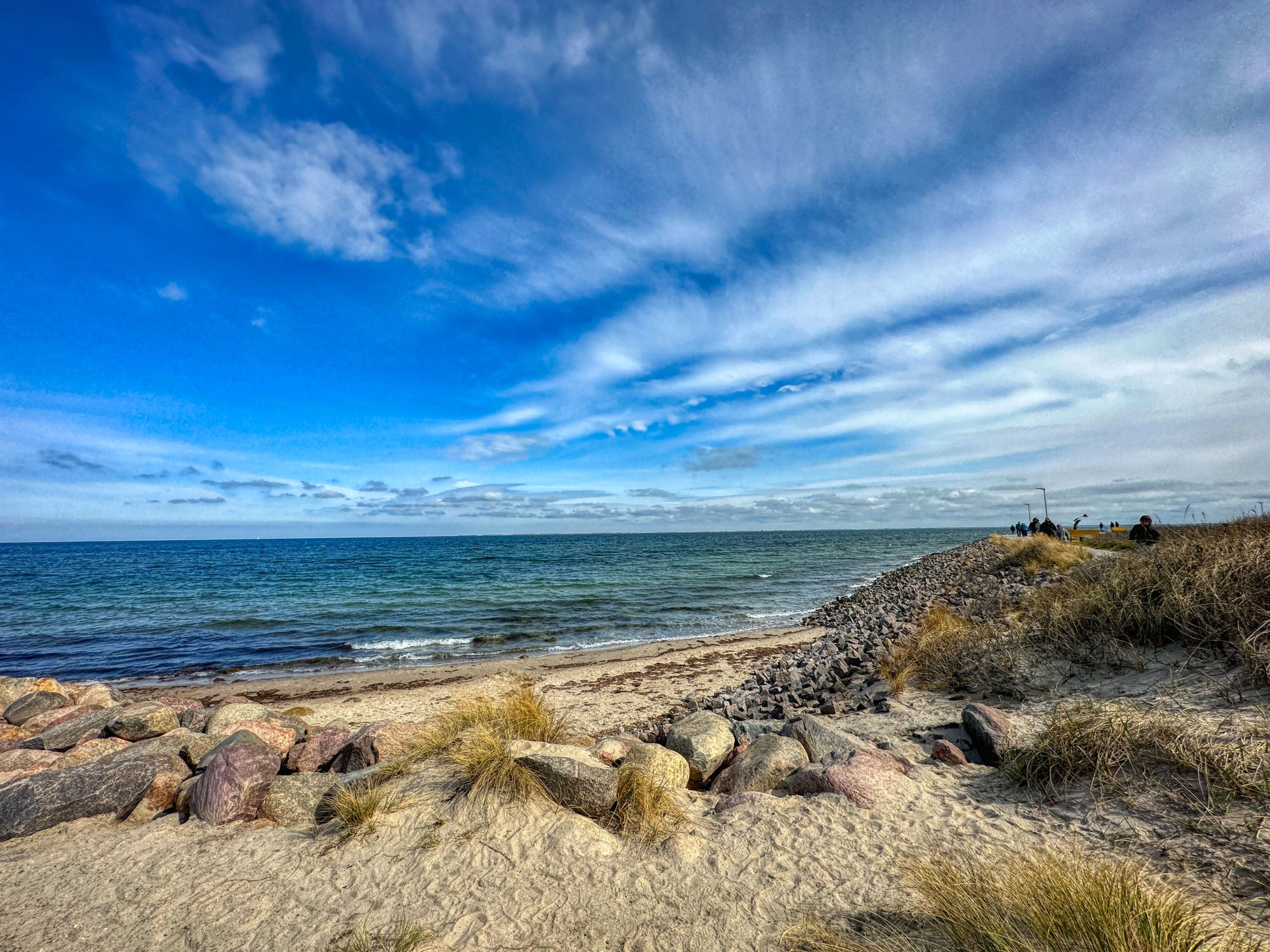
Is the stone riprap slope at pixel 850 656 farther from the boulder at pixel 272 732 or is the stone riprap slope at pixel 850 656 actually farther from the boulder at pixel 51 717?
the boulder at pixel 51 717

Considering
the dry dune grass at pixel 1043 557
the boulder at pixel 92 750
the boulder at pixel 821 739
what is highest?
the dry dune grass at pixel 1043 557

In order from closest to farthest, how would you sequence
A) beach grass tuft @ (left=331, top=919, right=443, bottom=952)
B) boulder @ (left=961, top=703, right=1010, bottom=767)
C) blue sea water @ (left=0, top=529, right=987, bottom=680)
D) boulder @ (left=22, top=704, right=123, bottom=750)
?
beach grass tuft @ (left=331, top=919, right=443, bottom=952)
boulder @ (left=961, top=703, right=1010, bottom=767)
boulder @ (left=22, top=704, right=123, bottom=750)
blue sea water @ (left=0, top=529, right=987, bottom=680)

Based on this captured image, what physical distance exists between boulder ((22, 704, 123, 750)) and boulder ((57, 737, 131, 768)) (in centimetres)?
20

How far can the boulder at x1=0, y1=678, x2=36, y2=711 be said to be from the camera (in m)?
11.3

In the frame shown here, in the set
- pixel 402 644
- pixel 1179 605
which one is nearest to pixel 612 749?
pixel 1179 605

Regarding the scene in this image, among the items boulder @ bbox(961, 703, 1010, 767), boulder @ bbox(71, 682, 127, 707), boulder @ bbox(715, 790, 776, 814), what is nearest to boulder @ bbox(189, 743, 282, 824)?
boulder @ bbox(715, 790, 776, 814)

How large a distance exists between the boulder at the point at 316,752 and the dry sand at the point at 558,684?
362cm

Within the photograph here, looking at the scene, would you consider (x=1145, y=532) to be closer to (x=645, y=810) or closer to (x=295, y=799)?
(x=645, y=810)

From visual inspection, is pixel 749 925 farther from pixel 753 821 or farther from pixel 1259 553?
pixel 1259 553

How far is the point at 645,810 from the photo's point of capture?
186 inches

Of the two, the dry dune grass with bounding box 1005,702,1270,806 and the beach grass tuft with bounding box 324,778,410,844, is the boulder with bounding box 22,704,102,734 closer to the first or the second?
the beach grass tuft with bounding box 324,778,410,844

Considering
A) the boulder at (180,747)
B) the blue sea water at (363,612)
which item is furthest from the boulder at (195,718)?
the blue sea water at (363,612)

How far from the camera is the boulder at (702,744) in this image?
240 inches

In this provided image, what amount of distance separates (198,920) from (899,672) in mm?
8566
